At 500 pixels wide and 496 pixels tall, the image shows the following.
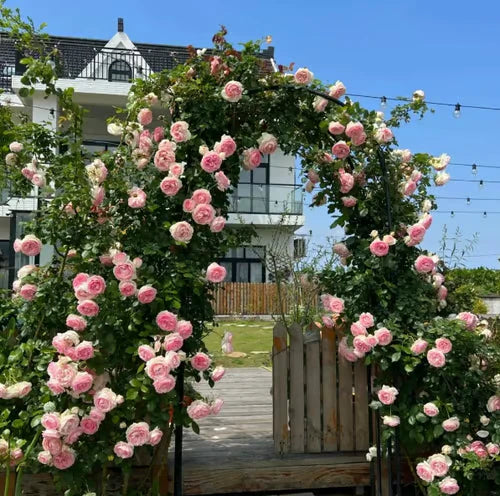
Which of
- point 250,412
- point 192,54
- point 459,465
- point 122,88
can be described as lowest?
point 250,412

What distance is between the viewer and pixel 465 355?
327 cm

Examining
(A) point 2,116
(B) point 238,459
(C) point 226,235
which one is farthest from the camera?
(A) point 2,116

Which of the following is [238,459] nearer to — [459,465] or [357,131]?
[459,465]

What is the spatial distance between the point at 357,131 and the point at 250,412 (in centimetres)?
313

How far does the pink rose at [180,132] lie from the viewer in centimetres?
302

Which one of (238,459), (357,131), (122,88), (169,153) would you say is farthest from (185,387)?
(122,88)

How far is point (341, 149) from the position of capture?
344 cm

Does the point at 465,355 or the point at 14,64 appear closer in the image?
the point at 465,355

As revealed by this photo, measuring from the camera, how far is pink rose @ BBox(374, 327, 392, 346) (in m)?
3.20

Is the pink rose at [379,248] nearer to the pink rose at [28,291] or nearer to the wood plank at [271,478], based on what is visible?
the wood plank at [271,478]

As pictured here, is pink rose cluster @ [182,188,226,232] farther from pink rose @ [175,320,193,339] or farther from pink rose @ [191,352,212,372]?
pink rose @ [191,352,212,372]

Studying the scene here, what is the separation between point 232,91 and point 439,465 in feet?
8.33

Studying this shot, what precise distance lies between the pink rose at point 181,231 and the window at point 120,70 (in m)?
18.4

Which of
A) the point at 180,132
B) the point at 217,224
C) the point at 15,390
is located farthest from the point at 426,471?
the point at 180,132
